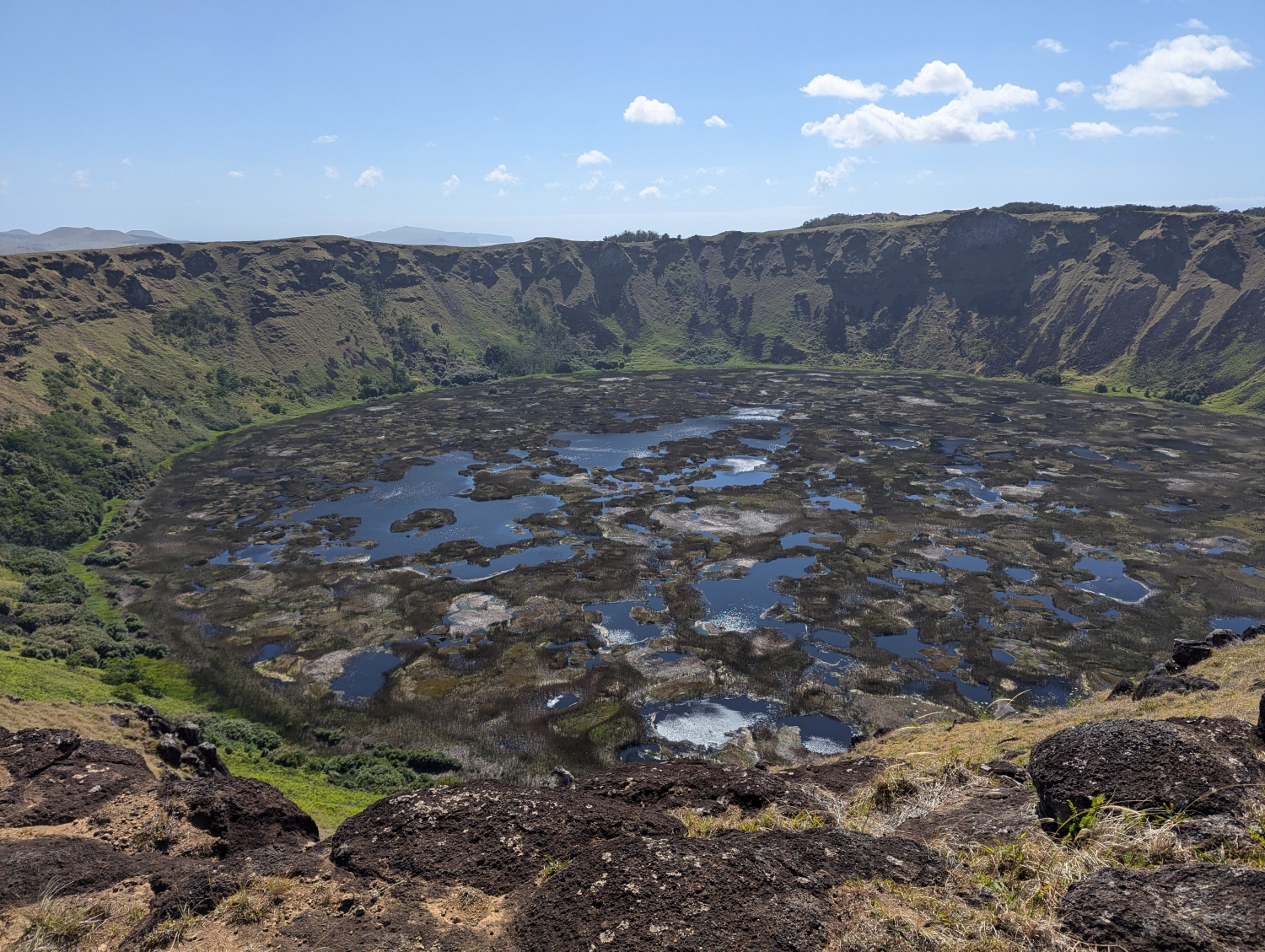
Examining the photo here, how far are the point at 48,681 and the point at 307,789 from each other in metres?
22.8

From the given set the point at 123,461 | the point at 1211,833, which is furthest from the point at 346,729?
the point at 123,461

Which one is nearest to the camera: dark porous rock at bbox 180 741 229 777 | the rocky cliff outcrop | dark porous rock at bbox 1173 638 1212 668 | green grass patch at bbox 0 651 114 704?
the rocky cliff outcrop

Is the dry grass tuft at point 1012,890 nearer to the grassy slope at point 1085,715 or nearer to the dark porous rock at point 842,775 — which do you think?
the dark porous rock at point 842,775

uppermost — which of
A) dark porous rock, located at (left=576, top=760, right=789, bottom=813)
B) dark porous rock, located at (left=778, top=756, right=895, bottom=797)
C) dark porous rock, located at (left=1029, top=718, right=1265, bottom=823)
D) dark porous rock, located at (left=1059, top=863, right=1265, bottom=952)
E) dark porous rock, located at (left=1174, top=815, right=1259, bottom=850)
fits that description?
dark porous rock, located at (left=1059, top=863, right=1265, bottom=952)

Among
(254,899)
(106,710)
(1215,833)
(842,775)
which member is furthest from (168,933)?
(106,710)

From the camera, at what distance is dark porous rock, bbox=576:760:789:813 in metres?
17.4

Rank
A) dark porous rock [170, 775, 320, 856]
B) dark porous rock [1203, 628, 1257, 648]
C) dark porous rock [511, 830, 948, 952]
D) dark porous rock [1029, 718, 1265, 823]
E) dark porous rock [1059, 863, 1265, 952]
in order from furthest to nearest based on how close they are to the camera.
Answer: dark porous rock [1203, 628, 1257, 648] < dark porous rock [170, 775, 320, 856] < dark porous rock [1029, 718, 1265, 823] < dark porous rock [511, 830, 948, 952] < dark porous rock [1059, 863, 1265, 952]

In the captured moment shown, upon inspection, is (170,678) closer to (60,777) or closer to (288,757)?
(288,757)

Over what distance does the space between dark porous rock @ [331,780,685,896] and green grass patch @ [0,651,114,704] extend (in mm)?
37898

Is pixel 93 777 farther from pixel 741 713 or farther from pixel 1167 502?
pixel 1167 502

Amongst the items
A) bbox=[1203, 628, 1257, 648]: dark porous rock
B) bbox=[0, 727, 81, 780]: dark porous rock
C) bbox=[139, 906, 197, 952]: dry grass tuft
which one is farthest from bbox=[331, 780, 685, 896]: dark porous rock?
bbox=[1203, 628, 1257, 648]: dark porous rock

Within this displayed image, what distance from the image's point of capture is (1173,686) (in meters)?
30.5

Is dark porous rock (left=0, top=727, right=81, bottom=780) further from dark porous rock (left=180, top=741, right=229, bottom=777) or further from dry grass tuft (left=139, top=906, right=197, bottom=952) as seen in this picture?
dry grass tuft (left=139, top=906, right=197, bottom=952)

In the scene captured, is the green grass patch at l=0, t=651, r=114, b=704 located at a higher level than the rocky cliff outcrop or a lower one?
lower
